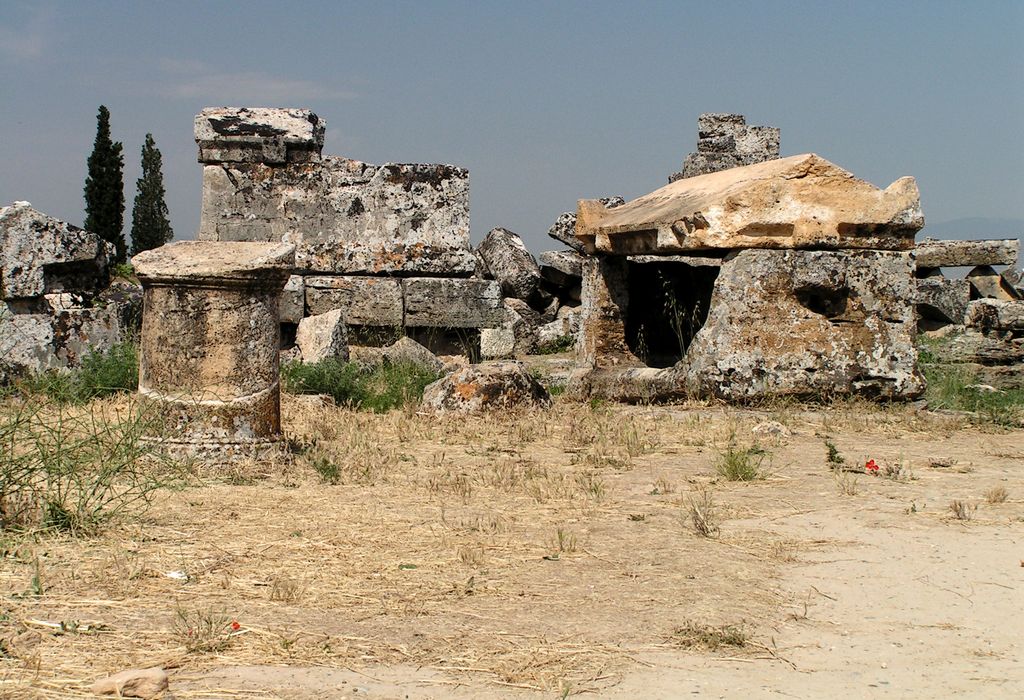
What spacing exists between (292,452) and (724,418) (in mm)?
3115

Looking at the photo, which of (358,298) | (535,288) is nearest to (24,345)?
(358,298)

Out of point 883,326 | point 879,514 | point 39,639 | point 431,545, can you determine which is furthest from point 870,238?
point 39,639

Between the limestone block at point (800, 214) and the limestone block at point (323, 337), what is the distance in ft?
9.48

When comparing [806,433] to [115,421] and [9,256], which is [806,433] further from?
[9,256]

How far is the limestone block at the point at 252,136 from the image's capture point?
396 inches

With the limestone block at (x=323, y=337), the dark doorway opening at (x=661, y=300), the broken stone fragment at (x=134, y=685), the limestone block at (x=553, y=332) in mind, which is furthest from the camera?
the limestone block at (x=553, y=332)

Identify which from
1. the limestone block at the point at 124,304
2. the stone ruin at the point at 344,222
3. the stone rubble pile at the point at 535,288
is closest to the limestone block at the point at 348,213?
the stone ruin at the point at 344,222

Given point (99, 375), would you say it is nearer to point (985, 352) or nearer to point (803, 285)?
point (803, 285)

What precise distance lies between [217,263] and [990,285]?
14182mm

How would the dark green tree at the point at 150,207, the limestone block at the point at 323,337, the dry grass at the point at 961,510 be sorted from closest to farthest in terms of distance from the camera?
the dry grass at the point at 961,510
the limestone block at the point at 323,337
the dark green tree at the point at 150,207

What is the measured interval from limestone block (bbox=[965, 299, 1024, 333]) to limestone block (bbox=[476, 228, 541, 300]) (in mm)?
6535

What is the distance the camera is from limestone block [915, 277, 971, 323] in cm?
1602

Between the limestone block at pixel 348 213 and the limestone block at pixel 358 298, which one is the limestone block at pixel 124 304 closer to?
the limestone block at pixel 348 213

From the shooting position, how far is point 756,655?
11.0 feet
